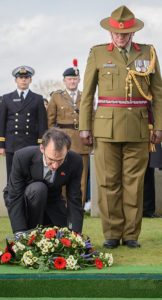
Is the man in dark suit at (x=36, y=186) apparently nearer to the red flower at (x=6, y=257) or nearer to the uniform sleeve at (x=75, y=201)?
the uniform sleeve at (x=75, y=201)

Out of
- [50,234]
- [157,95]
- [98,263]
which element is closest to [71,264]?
[98,263]

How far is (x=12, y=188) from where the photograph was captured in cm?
713

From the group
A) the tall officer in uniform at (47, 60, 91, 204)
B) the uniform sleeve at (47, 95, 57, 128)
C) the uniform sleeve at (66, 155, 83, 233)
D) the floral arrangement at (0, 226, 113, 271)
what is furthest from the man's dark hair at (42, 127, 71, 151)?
the uniform sleeve at (47, 95, 57, 128)

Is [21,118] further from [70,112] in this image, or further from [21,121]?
[70,112]

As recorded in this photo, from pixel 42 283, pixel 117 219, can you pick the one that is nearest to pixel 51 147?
pixel 42 283

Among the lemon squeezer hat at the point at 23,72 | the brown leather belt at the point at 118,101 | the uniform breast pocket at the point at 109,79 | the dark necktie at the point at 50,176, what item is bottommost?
the dark necktie at the point at 50,176

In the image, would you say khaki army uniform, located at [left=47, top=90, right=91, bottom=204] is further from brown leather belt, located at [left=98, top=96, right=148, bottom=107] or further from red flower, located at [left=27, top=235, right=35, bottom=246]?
red flower, located at [left=27, top=235, right=35, bottom=246]

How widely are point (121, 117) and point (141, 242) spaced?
1.30 metres

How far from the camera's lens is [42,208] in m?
7.26

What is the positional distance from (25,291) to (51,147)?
1.16 m

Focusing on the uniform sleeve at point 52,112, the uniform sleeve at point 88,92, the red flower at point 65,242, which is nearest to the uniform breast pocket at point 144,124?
the uniform sleeve at point 88,92

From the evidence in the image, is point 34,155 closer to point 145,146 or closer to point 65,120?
point 145,146

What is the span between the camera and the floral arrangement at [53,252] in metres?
6.25

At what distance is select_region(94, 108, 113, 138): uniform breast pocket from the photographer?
7.78 m
